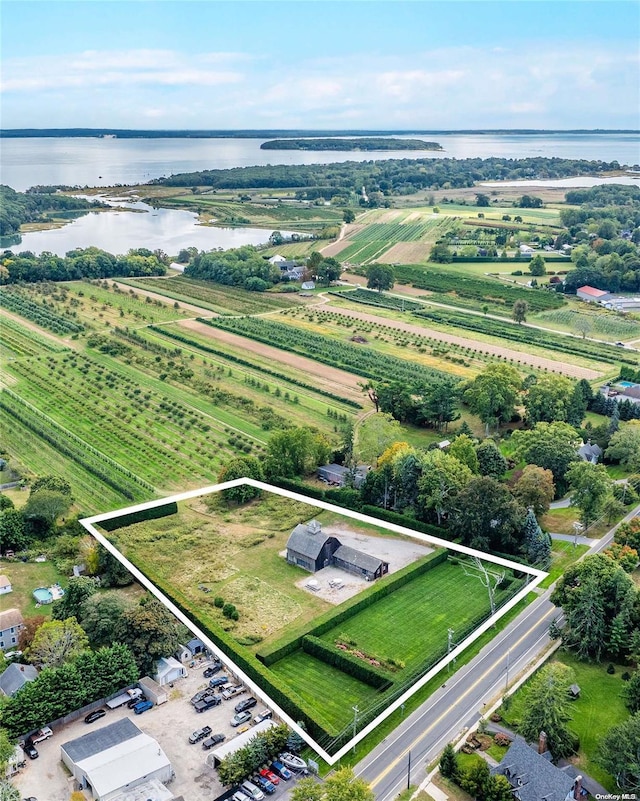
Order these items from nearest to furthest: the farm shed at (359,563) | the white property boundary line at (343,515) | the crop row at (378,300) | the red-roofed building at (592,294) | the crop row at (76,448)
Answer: the white property boundary line at (343,515), the farm shed at (359,563), the crop row at (76,448), the crop row at (378,300), the red-roofed building at (592,294)

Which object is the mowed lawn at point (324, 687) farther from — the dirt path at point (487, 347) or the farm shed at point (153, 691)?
the dirt path at point (487, 347)

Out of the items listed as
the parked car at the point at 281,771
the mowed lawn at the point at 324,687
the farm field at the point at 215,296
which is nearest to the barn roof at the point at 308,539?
the mowed lawn at the point at 324,687

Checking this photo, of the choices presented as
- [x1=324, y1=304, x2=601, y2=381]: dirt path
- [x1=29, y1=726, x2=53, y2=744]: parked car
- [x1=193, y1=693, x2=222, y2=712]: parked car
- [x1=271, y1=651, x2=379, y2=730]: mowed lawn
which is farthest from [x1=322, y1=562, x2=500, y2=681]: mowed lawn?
[x1=324, y1=304, x2=601, y2=381]: dirt path

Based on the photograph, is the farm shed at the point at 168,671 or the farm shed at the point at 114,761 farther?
the farm shed at the point at 168,671

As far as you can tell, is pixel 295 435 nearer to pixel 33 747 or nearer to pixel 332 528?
pixel 332 528

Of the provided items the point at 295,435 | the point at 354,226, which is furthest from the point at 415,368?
the point at 354,226

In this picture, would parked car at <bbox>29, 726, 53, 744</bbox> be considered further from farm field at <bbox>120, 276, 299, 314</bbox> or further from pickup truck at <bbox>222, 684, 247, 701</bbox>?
farm field at <bbox>120, 276, 299, 314</bbox>
